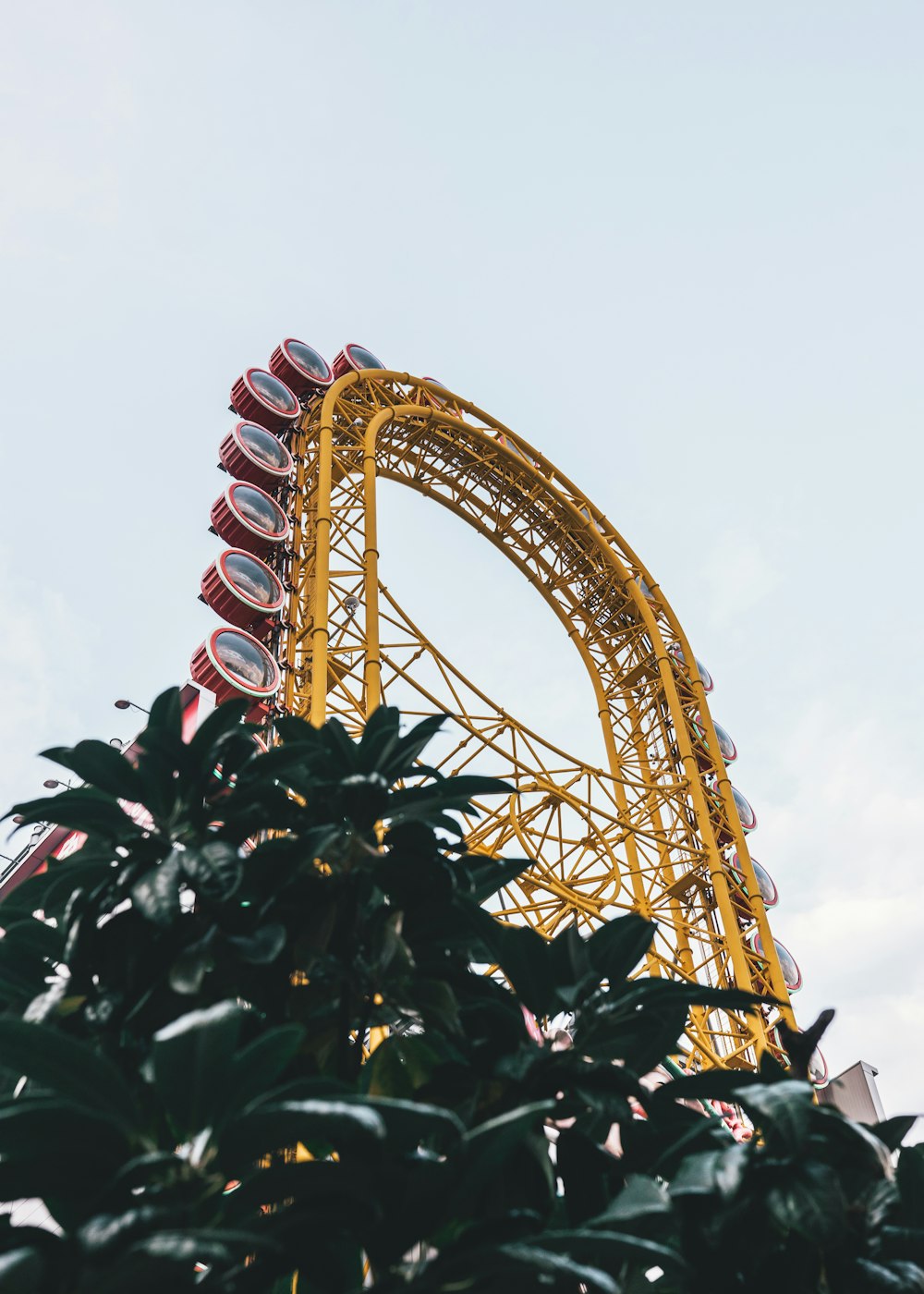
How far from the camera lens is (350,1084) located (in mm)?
4473

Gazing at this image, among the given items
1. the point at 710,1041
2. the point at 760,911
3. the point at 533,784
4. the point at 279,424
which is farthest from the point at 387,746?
the point at 279,424

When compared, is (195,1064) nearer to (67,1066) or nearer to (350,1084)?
(67,1066)

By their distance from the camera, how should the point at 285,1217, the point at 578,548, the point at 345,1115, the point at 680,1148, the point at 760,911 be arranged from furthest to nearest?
the point at 578,548 → the point at 760,911 → the point at 680,1148 → the point at 285,1217 → the point at 345,1115

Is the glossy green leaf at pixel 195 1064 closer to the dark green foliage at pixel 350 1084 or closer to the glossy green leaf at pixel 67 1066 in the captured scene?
the dark green foliage at pixel 350 1084

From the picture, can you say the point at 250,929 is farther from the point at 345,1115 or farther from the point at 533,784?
the point at 533,784

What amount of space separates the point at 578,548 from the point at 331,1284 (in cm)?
1727

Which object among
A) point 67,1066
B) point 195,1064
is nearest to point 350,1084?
point 195,1064

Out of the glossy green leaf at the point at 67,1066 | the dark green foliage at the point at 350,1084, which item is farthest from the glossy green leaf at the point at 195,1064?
the glossy green leaf at the point at 67,1066

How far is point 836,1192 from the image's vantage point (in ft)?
12.1

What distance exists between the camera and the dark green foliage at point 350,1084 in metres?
3.29

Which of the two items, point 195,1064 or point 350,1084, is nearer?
point 195,1064

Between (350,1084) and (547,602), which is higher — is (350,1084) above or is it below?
below

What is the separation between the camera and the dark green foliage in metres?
3.29

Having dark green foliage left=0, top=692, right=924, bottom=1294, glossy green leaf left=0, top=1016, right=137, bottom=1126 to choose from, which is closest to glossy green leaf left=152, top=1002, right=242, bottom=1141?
dark green foliage left=0, top=692, right=924, bottom=1294
